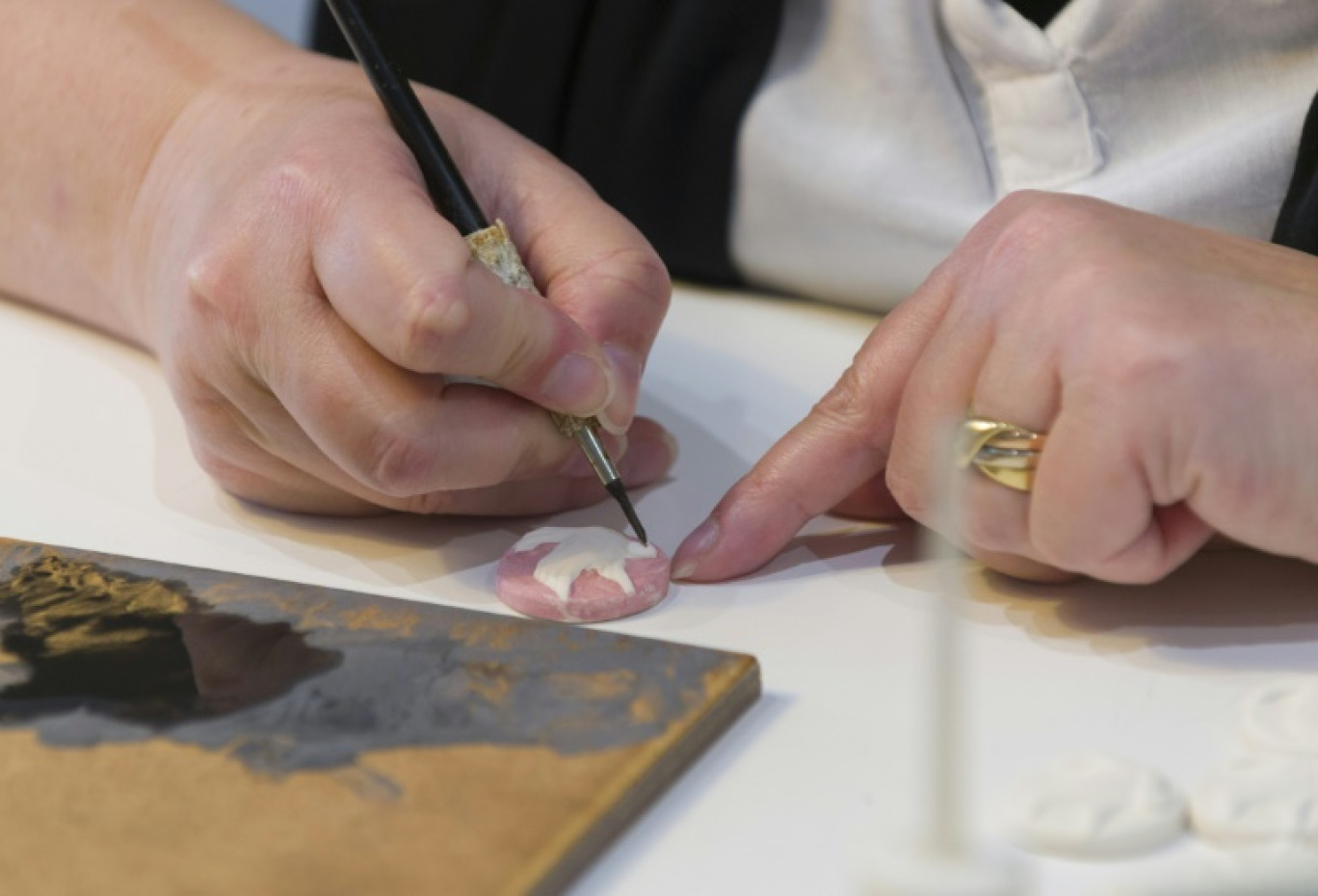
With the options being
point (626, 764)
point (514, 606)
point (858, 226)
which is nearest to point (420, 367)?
point (514, 606)

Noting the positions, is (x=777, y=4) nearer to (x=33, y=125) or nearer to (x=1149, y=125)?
(x=1149, y=125)

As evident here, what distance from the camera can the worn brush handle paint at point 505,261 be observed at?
2.32 feet

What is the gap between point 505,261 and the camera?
71 centimetres

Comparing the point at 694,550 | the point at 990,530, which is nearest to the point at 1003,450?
the point at 990,530

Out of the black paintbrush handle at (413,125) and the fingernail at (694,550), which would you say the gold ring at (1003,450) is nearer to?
the fingernail at (694,550)

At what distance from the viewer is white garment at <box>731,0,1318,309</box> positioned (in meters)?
0.86

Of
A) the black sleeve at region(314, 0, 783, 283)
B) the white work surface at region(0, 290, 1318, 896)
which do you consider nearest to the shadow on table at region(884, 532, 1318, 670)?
the white work surface at region(0, 290, 1318, 896)

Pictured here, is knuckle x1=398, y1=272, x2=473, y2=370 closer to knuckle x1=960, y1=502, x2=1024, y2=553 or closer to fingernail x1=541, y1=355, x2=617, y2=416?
fingernail x1=541, y1=355, x2=617, y2=416

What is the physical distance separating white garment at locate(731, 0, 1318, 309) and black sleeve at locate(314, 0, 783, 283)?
0.02 m

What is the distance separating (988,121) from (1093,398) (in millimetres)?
380

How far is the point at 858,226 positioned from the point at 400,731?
548mm

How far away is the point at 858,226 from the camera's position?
0.98 m

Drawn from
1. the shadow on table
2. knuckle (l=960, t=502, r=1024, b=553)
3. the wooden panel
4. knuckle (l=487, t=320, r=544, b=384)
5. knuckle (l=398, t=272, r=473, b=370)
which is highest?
knuckle (l=398, t=272, r=473, b=370)

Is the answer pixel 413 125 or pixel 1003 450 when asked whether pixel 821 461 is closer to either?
pixel 1003 450
